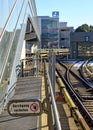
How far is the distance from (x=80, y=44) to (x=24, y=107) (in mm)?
57801

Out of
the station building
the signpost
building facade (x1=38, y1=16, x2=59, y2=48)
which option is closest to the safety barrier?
the signpost

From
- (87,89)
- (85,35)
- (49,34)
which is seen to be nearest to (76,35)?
(85,35)

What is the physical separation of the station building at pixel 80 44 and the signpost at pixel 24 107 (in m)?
57.2

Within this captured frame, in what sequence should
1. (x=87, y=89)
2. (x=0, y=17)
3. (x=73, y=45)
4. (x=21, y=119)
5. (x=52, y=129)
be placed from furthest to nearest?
(x=73, y=45) < (x=87, y=89) < (x=21, y=119) < (x=0, y=17) < (x=52, y=129)

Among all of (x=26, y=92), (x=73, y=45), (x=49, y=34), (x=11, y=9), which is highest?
(x=49, y=34)

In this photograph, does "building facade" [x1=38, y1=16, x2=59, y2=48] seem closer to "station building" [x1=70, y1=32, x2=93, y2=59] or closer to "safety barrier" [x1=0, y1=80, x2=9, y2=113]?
"station building" [x1=70, y1=32, x2=93, y2=59]

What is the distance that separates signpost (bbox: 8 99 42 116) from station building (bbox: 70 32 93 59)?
188 feet

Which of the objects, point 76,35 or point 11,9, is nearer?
point 11,9

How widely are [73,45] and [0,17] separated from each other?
55.2 metres

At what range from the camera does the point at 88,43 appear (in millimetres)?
62031

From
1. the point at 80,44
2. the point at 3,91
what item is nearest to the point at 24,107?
the point at 3,91

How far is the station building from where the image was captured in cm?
6156

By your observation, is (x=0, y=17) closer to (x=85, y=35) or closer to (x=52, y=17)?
(x=85, y=35)

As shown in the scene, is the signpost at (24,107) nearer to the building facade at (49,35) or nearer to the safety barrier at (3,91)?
the safety barrier at (3,91)
